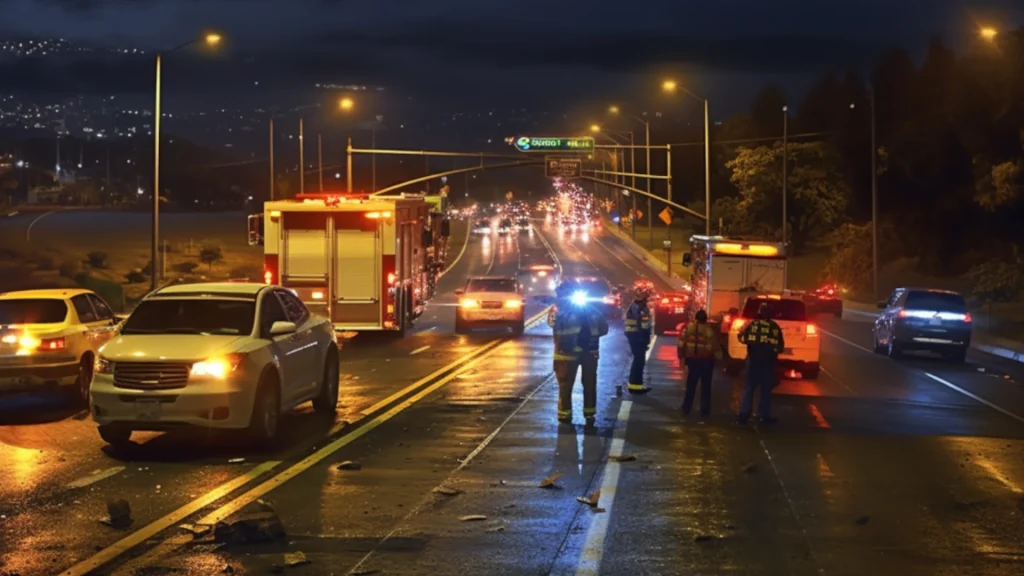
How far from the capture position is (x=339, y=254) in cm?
2791

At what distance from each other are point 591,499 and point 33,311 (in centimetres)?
982

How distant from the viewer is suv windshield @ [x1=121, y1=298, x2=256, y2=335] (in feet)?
46.3

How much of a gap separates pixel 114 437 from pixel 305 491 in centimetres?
338

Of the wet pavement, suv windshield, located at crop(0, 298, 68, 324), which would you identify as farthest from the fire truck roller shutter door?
suv windshield, located at crop(0, 298, 68, 324)

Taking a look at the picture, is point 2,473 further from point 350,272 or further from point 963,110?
point 963,110

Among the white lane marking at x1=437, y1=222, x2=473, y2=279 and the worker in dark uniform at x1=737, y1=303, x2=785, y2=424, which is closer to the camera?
the worker in dark uniform at x1=737, y1=303, x2=785, y2=424

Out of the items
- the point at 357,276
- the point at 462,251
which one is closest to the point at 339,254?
the point at 357,276

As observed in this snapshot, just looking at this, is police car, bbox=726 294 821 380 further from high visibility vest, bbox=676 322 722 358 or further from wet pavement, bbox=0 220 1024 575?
high visibility vest, bbox=676 322 722 358

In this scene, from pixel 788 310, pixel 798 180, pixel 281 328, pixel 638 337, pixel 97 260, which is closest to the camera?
pixel 281 328

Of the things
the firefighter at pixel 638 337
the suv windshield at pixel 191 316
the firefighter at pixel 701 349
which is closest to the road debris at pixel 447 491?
the suv windshield at pixel 191 316

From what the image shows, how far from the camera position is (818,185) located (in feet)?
272

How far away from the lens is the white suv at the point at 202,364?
1309cm

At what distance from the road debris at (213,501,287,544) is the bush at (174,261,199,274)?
51361 millimetres

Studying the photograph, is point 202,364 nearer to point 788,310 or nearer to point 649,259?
point 788,310
